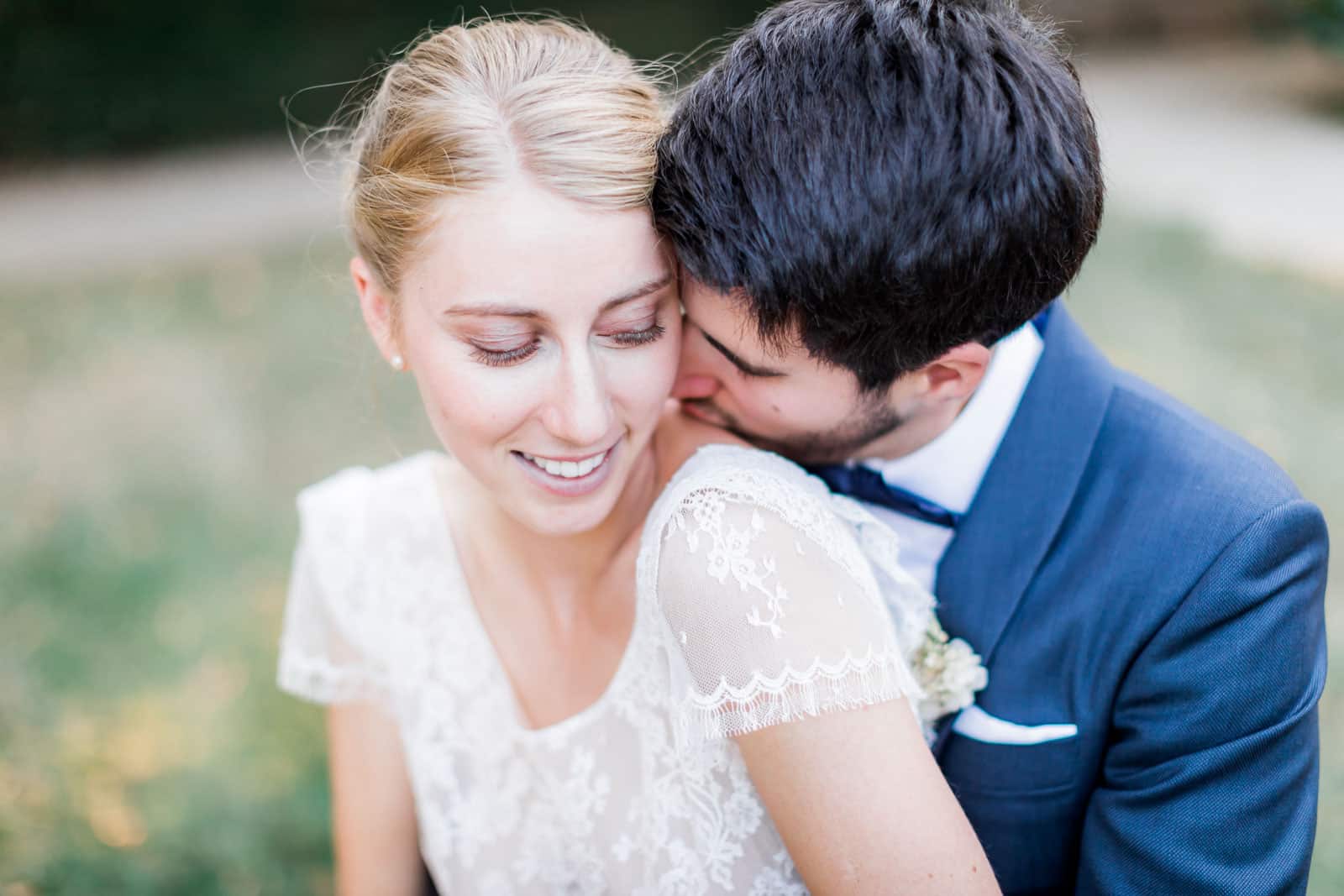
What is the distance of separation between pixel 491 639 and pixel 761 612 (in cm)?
90

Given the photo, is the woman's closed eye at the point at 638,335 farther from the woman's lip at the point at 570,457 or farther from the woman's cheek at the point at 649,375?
the woman's lip at the point at 570,457

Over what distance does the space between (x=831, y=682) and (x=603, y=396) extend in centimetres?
61

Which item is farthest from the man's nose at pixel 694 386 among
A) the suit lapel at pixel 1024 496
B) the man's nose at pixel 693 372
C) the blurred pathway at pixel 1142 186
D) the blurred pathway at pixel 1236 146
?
the blurred pathway at pixel 1142 186

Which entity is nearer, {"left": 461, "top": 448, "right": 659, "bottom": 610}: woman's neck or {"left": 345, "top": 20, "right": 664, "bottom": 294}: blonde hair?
{"left": 345, "top": 20, "right": 664, "bottom": 294}: blonde hair

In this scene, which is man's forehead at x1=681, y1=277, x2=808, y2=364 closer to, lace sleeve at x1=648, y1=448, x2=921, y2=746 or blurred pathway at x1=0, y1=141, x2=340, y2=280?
lace sleeve at x1=648, y1=448, x2=921, y2=746

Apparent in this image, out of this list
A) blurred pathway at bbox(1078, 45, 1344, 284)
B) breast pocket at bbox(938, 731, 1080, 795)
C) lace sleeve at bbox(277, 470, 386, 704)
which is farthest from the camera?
blurred pathway at bbox(1078, 45, 1344, 284)

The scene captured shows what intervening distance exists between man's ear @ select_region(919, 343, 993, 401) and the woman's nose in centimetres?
57

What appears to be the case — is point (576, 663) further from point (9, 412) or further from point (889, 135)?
point (9, 412)

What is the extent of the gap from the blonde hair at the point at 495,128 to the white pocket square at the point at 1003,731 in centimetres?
107

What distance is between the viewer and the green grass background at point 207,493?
3666mm

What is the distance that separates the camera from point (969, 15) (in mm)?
1923

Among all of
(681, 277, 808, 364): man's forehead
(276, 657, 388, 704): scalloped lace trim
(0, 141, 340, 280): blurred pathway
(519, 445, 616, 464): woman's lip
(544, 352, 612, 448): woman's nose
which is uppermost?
(681, 277, 808, 364): man's forehead

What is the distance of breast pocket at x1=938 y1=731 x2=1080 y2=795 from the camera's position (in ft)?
6.89

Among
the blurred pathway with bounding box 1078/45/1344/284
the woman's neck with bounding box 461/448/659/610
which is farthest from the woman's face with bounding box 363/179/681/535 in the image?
the blurred pathway with bounding box 1078/45/1344/284
